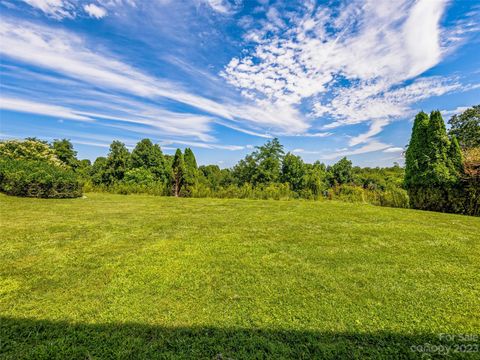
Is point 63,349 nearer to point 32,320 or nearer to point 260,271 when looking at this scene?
point 32,320

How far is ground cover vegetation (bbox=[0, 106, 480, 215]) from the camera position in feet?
26.2

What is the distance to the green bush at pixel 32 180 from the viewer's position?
344 inches

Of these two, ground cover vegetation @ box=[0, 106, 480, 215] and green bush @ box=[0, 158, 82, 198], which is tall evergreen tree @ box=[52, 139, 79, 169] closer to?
ground cover vegetation @ box=[0, 106, 480, 215]

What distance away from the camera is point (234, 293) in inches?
103

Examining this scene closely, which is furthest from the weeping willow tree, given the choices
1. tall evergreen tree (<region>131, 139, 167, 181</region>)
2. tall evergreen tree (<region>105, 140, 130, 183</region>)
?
tall evergreen tree (<region>105, 140, 130, 183</region>)

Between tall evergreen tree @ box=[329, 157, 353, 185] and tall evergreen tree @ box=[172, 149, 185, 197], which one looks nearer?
tall evergreen tree @ box=[172, 149, 185, 197]

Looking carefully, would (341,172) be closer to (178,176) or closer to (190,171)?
(190,171)

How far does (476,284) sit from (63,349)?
4537mm

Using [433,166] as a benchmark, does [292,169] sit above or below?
above

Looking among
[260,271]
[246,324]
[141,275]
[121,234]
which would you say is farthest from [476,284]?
[121,234]

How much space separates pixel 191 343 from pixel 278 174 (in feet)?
57.3

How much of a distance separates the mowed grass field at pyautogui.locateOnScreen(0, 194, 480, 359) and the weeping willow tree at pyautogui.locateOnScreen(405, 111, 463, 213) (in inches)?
161

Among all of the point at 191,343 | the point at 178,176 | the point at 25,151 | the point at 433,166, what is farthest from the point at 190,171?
the point at 191,343

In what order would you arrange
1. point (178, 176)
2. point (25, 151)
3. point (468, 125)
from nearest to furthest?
point (25, 151) < point (178, 176) < point (468, 125)
